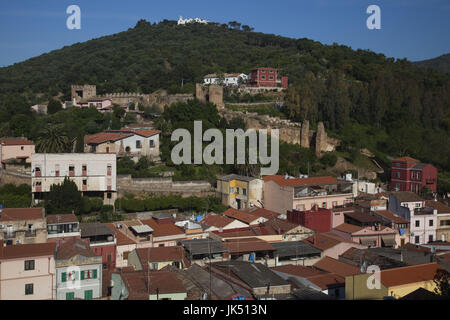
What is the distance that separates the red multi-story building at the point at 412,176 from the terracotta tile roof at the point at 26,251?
20.0 m

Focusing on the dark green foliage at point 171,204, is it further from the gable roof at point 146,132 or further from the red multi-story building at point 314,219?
the gable roof at point 146,132

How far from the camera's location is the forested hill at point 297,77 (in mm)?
32000

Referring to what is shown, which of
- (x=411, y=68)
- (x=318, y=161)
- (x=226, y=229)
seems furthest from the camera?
(x=411, y=68)

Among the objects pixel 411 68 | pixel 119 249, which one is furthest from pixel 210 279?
pixel 411 68

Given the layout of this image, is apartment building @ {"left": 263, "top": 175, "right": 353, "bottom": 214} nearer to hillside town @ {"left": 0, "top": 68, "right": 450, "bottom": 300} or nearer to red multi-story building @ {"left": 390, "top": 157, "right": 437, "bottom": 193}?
hillside town @ {"left": 0, "top": 68, "right": 450, "bottom": 300}

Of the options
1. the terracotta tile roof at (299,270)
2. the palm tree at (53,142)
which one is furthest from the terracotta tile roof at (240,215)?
the palm tree at (53,142)

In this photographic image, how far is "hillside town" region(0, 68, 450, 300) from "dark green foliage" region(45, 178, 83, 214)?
437mm

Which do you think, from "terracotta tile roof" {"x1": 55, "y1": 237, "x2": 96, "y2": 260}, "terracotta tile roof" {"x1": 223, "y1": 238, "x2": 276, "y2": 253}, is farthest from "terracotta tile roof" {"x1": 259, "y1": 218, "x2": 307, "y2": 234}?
"terracotta tile roof" {"x1": 55, "y1": 237, "x2": 96, "y2": 260}

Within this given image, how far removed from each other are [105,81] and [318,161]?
23329 millimetres

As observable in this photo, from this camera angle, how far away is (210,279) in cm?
1177

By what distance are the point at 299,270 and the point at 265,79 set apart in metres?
29.0

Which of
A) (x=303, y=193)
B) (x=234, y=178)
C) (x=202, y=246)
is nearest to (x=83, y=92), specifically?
(x=234, y=178)

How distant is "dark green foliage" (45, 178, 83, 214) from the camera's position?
60.2ft

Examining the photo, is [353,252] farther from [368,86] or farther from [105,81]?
[105,81]
